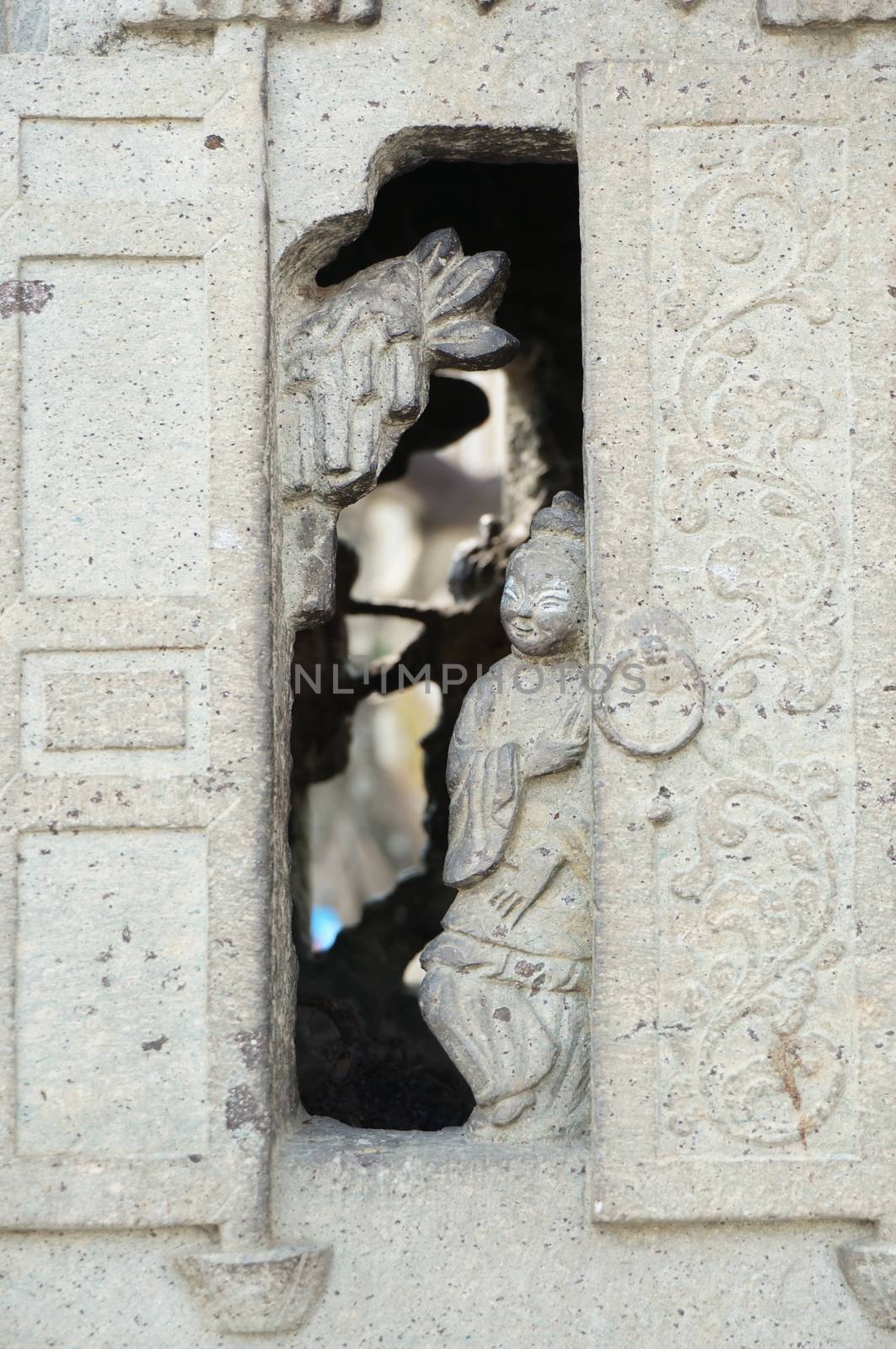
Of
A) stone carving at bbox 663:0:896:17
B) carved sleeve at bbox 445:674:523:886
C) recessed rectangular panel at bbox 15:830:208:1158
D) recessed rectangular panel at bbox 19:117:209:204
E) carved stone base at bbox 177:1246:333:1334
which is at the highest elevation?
stone carving at bbox 663:0:896:17

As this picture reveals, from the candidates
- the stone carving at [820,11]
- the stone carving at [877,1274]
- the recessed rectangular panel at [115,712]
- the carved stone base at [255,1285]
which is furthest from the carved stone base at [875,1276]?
the stone carving at [820,11]

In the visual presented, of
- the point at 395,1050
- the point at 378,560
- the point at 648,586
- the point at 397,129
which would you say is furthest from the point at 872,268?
the point at 378,560

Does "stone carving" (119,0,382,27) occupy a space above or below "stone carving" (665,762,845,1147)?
above

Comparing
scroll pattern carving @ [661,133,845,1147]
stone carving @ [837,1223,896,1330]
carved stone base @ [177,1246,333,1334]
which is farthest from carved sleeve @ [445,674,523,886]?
stone carving @ [837,1223,896,1330]

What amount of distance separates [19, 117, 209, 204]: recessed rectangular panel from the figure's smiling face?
0.94 m

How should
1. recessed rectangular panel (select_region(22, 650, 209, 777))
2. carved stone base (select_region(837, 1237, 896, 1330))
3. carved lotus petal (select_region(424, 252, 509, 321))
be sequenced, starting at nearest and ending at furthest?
carved stone base (select_region(837, 1237, 896, 1330)) < recessed rectangular panel (select_region(22, 650, 209, 777)) < carved lotus petal (select_region(424, 252, 509, 321))

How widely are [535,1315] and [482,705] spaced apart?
112cm

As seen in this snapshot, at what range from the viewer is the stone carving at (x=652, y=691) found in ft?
10.4

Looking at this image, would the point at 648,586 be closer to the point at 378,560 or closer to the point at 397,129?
the point at 397,129

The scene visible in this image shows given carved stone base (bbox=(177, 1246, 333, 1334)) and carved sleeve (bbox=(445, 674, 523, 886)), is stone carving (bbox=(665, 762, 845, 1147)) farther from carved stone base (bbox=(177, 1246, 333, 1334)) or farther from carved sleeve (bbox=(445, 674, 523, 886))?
carved stone base (bbox=(177, 1246, 333, 1334))

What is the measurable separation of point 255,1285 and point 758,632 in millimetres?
1460

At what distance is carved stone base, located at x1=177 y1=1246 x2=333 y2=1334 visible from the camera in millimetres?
3102

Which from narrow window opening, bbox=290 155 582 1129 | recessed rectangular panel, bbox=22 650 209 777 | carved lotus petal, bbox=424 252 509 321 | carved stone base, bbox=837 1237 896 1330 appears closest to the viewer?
carved stone base, bbox=837 1237 896 1330

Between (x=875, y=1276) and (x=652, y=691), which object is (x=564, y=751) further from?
(x=875, y=1276)
